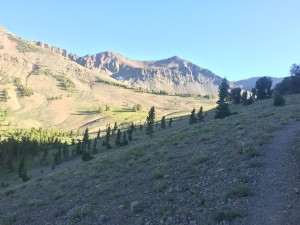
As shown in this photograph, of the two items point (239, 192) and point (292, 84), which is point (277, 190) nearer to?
point (239, 192)

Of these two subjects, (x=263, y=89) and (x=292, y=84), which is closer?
(x=292, y=84)

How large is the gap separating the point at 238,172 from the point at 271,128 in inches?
630

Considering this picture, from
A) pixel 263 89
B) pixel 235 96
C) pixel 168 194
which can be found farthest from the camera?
pixel 235 96

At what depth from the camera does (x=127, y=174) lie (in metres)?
29.6

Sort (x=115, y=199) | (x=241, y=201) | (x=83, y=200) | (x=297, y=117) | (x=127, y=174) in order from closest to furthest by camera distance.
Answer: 1. (x=241, y=201)
2. (x=115, y=199)
3. (x=83, y=200)
4. (x=127, y=174)
5. (x=297, y=117)

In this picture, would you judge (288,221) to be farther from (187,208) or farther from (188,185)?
(188,185)

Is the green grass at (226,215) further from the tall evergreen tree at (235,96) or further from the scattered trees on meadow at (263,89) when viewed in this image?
the scattered trees on meadow at (263,89)

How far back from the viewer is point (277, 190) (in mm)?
15969

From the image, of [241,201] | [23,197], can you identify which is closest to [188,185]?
Result: [241,201]

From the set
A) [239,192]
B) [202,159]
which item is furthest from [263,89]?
[239,192]

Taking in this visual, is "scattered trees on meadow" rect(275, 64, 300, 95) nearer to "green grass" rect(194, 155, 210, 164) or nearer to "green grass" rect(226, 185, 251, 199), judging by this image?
"green grass" rect(194, 155, 210, 164)

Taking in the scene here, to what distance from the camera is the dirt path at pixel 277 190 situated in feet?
43.4

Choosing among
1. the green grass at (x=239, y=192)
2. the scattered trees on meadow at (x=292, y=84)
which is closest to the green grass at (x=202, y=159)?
the green grass at (x=239, y=192)

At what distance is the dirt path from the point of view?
1323 cm
